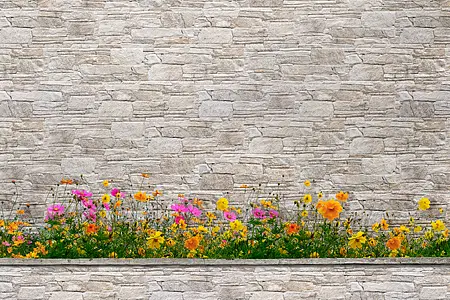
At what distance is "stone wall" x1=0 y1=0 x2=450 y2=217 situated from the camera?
245 inches

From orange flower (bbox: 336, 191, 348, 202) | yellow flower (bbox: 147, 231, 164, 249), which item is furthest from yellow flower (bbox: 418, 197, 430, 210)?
yellow flower (bbox: 147, 231, 164, 249)

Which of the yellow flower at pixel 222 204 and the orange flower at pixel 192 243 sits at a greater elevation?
the yellow flower at pixel 222 204

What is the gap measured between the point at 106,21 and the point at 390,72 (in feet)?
8.86

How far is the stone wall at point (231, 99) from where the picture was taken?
20.4 ft

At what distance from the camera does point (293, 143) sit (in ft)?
20.4

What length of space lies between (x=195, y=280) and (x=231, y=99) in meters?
2.12

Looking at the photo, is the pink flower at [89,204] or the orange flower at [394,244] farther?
the pink flower at [89,204]

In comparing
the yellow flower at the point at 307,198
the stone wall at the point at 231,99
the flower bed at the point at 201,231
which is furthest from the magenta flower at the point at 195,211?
the yellow flower at the point at 307,198

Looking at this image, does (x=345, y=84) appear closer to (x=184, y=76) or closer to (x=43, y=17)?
(x=184, y=76)

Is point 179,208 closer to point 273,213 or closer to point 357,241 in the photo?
point 273,213

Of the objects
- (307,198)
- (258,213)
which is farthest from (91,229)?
(307,198)

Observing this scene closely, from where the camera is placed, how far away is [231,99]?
20.5ft

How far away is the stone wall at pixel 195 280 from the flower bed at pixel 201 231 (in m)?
0.43

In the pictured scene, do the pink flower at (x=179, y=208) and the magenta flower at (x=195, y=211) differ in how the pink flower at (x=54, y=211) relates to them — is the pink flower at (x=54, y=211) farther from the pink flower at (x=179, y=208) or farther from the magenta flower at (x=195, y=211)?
the magenta flower at (x=195, y=211)
